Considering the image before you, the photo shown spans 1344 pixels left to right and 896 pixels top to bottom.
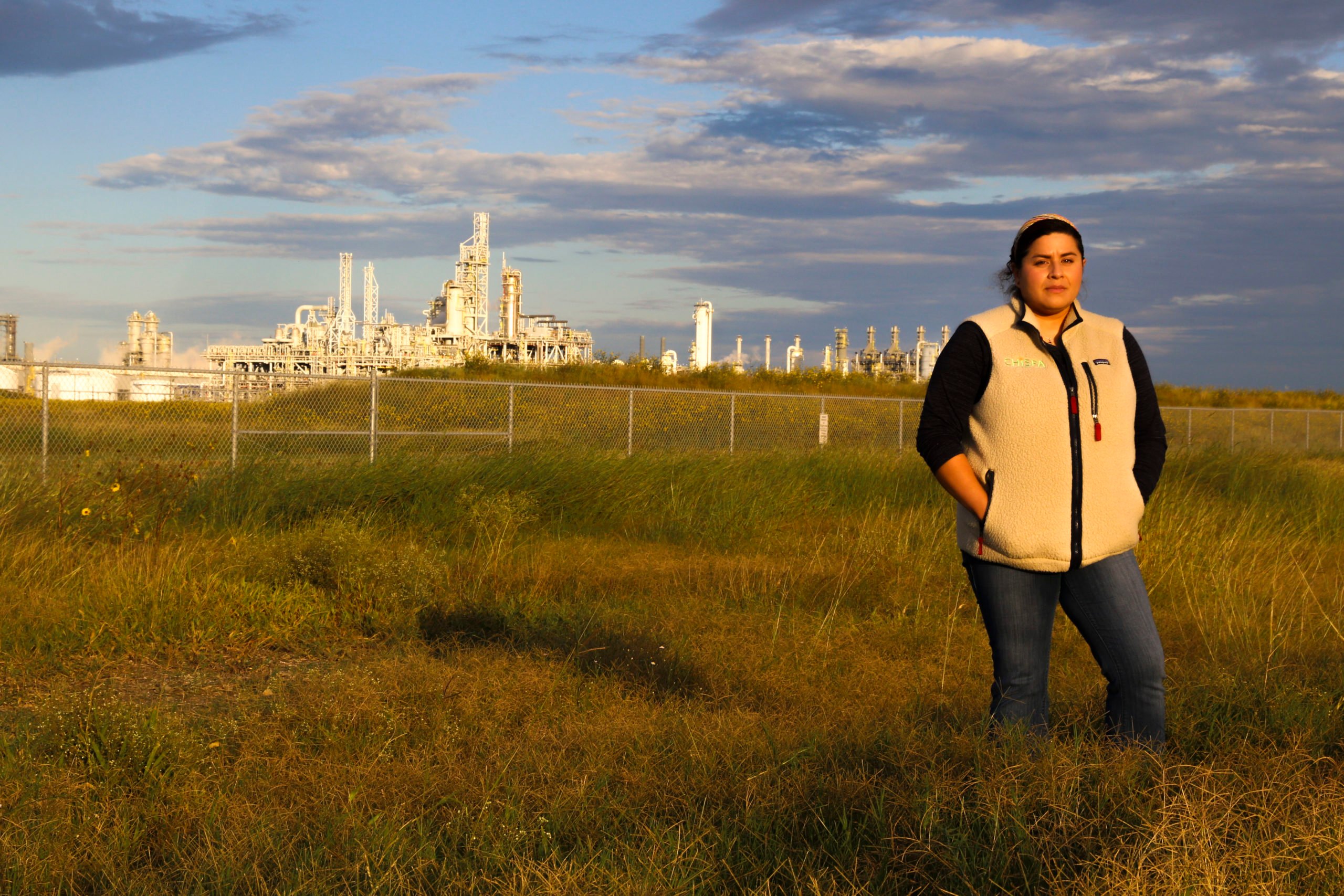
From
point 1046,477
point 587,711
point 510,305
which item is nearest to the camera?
point 1046,477

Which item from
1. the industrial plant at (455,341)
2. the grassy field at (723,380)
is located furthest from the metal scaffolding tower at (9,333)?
the grassy field at (723,380)

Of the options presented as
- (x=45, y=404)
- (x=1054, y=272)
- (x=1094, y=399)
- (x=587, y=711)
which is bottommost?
(x=587, y=711)

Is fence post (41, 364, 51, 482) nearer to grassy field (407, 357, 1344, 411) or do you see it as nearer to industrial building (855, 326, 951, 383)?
grassy field (407, 357, 1344, 411)

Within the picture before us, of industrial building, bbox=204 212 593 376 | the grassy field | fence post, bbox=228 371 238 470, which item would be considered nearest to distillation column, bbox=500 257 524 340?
industrial building, bbox=204 212 593 376

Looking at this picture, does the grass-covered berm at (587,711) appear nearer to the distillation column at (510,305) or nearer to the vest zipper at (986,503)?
the vest zipper at (986,503)

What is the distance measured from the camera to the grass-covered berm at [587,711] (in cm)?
273

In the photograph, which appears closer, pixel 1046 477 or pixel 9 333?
pixel 1046 477

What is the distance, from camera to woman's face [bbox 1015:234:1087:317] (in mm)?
3111

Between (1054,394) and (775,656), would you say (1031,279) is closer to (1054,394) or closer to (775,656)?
(1054,394)

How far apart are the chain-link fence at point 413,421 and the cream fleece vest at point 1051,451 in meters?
7.48

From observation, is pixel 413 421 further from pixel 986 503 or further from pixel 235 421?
pixel 986 503

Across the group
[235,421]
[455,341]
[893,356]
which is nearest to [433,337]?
[455,341]

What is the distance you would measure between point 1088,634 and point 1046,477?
19.0 inches

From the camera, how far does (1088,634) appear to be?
124 inches
